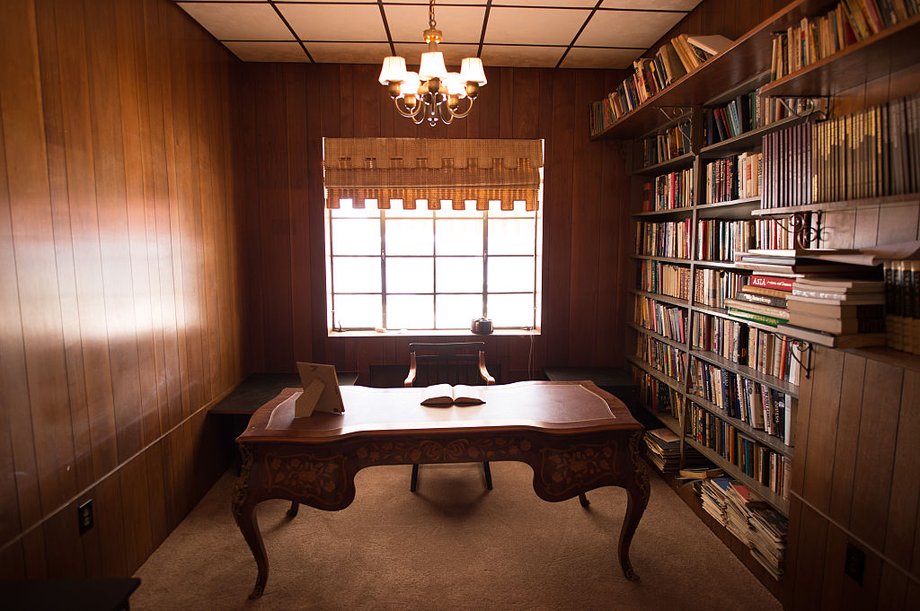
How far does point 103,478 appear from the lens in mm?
2379

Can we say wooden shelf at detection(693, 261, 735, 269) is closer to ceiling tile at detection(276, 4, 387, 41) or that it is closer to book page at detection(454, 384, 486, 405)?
book page at detection(454, 384, 486, 405)

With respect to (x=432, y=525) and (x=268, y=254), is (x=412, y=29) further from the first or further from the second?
(x=432, y=525)

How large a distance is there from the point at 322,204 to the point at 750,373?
311 centimetres

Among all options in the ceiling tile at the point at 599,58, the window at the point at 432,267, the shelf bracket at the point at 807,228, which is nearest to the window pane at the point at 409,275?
the window at the point at 432,267

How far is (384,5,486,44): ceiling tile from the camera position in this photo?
314cm

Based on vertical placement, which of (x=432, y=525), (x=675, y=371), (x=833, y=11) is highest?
(x=833, y=11)

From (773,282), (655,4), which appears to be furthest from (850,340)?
(655,4)

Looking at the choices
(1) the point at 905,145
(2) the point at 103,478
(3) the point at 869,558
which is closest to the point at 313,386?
(2) the point at 103,478

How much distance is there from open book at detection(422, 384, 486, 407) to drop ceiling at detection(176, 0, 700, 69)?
215cm

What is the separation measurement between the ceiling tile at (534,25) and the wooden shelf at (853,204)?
66.5 inches

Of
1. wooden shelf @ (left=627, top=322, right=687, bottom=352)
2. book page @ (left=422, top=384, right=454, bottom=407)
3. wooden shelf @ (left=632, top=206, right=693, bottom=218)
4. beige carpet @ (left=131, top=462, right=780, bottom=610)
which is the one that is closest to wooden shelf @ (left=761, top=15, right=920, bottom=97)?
wooden shelf @ (left=632, top=206, right=693, bottom=218)

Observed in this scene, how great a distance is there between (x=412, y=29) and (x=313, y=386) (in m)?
2.32

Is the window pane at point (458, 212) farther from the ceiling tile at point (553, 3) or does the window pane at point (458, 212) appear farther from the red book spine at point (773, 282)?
the red book spine at point (773, 282)

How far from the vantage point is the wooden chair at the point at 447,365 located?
3.65 m
